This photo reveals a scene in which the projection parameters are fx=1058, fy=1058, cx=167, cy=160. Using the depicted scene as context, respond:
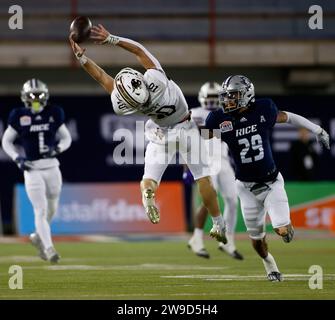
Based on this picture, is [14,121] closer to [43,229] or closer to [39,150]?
[39,150]

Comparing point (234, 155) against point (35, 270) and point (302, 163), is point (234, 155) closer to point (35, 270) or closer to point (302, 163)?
point (35, 270)

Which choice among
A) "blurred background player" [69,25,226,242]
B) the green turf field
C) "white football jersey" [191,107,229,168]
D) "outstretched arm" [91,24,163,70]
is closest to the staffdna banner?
the green turf field

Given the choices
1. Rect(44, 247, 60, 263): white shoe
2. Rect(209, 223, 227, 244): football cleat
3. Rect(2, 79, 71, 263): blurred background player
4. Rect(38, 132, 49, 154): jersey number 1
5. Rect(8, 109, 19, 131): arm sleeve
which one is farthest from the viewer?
Rect(8, 109, 19, 131): arm sleeve

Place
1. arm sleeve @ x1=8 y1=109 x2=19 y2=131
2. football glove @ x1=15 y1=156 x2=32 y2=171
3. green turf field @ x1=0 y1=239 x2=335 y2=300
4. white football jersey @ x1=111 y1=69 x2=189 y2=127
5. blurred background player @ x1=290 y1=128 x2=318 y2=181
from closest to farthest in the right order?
1. green turf field @ x1=0 y1=239 x2=335 y2=300
2. white football jersey @ x1=111 y1=69 x2=189 y2=127
3. football glove @ x1=15 y1=156 x2=32 y2=171
4. arm sleeve @ x1=8 y1=109 x2=19 y2=131
5. blurred background player @ x1=290 y1=128 x2=318 y2=181

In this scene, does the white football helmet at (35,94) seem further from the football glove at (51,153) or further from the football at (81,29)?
the football at (81,29)

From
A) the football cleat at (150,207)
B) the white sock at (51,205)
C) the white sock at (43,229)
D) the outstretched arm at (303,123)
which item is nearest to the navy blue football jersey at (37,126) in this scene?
the white sock at (51,205)

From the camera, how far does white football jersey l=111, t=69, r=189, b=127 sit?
9414 millimetres

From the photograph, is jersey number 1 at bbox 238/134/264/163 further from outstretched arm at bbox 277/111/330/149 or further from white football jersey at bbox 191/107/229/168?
white football jersey at bbox 191/107/229/168

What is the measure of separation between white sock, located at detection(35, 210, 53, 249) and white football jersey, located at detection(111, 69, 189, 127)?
2.39 m

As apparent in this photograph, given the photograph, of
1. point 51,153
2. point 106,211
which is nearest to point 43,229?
point 51,153

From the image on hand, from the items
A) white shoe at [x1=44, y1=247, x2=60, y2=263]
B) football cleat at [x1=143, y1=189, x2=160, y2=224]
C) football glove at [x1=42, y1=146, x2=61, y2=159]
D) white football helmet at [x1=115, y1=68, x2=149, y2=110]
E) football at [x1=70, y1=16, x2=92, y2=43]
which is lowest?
white shoe at [x1=44, y1=247, x2=60, y2=263]

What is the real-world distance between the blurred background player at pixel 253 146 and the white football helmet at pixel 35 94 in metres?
3.46

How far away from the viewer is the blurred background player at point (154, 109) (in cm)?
927

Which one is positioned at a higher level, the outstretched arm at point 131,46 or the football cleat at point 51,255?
the outstretched arm at point 131,46
